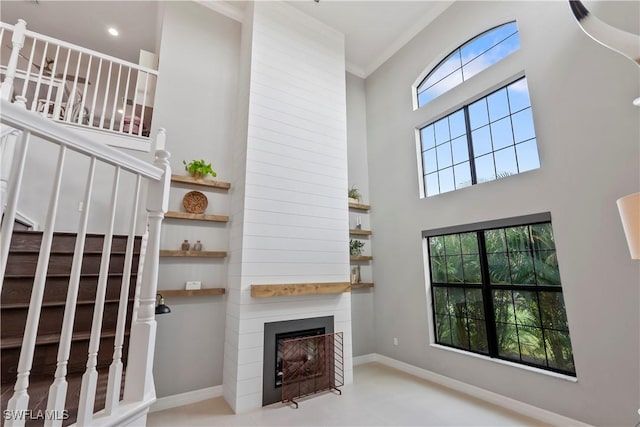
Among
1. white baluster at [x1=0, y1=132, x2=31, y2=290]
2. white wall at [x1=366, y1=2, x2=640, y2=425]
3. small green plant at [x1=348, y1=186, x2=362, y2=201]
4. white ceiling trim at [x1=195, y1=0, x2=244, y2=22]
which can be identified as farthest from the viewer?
small green plant at [x1=348, y1=186, x2=362, y2=201]

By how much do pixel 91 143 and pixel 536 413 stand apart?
4282 millimetres

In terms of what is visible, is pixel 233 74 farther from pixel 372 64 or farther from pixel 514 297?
pixel 514 297

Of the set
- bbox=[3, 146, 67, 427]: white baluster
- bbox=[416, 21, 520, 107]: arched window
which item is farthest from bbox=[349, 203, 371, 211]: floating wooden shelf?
bbox=[3, 146, 67, 427]: white baluster

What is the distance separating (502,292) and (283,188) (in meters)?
2.97

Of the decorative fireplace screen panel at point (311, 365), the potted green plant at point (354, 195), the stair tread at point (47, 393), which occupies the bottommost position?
the decorative fireplace screen panel at point (311, 365)

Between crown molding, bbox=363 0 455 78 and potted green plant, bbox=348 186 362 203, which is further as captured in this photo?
potted green plant, bbox=348 186 362 203

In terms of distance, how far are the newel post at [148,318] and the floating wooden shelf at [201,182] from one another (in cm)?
221

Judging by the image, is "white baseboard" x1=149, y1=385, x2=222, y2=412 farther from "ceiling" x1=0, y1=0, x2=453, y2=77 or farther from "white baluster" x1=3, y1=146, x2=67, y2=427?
"ceiling" x1=0, y1=0, x2=453, y2=77

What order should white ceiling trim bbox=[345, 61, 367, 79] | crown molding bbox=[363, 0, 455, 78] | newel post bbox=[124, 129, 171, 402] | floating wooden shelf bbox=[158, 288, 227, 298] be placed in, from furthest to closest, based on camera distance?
white ceiling trim bbox=[345, 61, 367, 79]
crown molding bbox=[363, 0, 455, 78]
floating wooden shelf bbox=[158, 288, 227, 298]
newel post bbox=[124, 129, 171, 402]

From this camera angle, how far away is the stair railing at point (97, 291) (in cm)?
102

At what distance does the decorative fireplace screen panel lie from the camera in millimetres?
3537

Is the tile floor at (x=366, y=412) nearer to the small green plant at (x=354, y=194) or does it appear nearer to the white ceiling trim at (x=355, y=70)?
the small green plant at (x=354, y=194)

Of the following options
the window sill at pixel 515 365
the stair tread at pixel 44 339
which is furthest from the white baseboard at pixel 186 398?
the window sill at pixel 515 365

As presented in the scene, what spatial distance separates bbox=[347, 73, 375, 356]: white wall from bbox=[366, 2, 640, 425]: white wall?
22.4 inches
